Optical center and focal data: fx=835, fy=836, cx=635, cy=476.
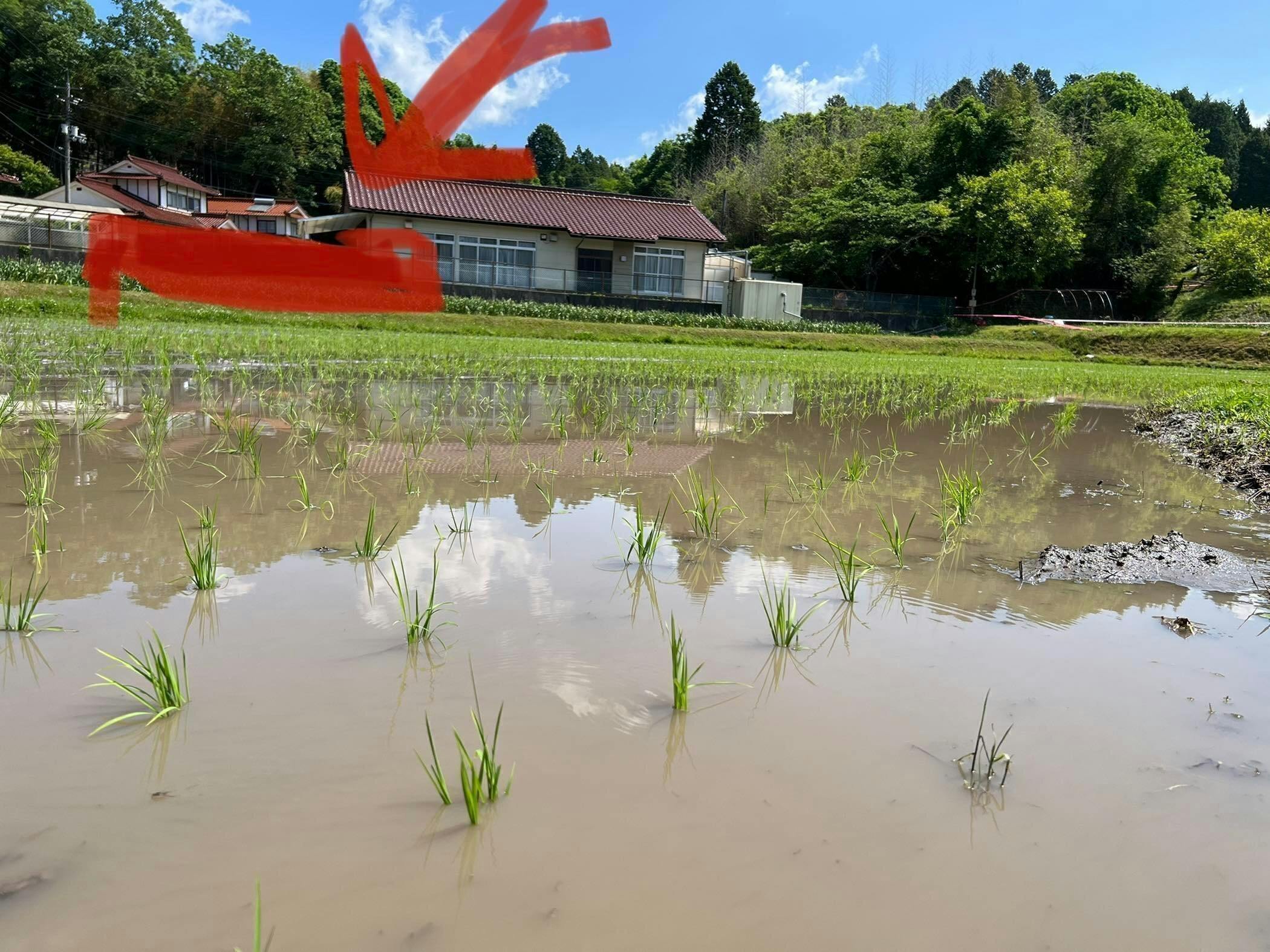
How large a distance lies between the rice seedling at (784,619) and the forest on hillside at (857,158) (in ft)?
102

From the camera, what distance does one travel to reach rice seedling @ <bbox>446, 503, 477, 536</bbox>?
321cm

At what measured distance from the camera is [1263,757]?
177 centimetres

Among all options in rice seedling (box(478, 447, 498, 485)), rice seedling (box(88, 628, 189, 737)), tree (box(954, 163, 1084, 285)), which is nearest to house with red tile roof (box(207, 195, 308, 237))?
tree (box(954, 163, 1084, 285))

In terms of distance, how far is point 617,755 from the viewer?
5.42 feet

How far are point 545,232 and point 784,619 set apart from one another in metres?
26.7

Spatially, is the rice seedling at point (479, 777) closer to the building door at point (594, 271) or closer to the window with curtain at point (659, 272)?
the building door at point (594, 271)

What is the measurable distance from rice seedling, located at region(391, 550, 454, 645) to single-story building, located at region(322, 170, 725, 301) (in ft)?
82.1

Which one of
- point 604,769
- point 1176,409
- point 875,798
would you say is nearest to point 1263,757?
point 875,798

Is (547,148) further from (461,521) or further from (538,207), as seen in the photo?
(461,521)

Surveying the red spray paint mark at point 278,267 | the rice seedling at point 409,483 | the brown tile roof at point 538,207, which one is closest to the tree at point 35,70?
the red spray paint mark at point 278,267

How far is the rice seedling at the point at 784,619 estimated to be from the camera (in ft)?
7.30

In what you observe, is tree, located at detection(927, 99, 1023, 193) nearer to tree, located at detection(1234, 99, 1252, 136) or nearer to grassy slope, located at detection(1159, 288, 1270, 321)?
grassy slope, located at detection(1159, 288, 1270, 321)

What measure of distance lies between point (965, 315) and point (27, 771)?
3377 cm

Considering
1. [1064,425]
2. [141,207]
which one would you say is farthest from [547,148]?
[1064,425]
